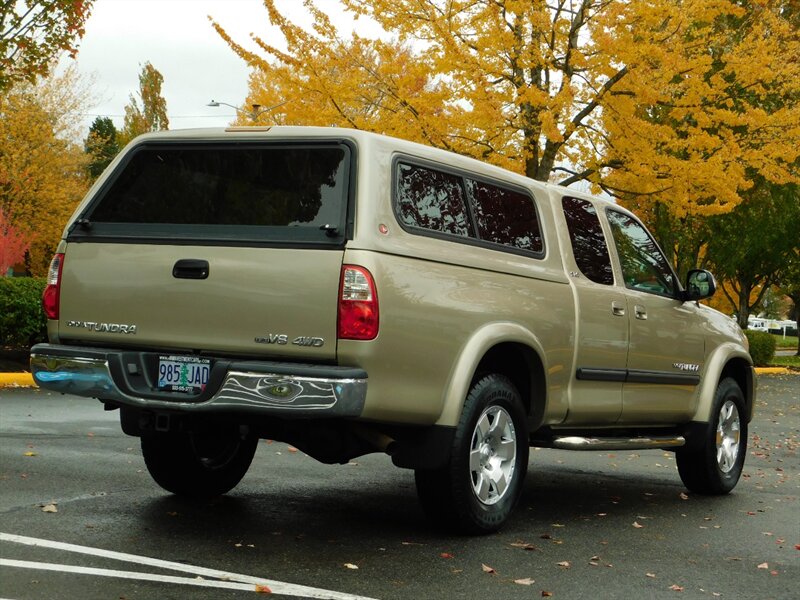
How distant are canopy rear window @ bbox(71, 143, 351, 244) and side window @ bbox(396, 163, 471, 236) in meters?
0.37

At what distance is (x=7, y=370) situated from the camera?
15.2 meters

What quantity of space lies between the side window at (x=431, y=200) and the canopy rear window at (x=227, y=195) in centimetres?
37

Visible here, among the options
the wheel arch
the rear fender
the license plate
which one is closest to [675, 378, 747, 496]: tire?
the wheel arch

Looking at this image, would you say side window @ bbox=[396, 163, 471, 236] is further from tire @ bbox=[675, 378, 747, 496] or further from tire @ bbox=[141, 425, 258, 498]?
tire @ bbox=[675, 378, 747, 496]

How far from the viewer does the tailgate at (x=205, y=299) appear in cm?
542

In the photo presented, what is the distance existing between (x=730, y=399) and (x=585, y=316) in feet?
7.38

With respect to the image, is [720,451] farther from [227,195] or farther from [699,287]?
[227,195]

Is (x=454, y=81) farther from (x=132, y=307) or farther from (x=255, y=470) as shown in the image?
(x=132, y=307)

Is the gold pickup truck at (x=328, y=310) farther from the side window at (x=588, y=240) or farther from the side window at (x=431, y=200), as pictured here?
the side window at (x=588, y=240)

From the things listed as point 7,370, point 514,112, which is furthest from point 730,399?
point 7,370

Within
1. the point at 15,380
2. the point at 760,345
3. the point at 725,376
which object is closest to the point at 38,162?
the point at 760,345

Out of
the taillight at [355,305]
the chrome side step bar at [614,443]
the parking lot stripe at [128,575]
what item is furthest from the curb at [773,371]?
the parking lot stripe at [128,575]

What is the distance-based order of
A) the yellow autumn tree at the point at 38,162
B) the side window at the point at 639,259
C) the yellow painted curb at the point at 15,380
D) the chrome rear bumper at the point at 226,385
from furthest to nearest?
1. the yellow autumn tree at the point at 38,162
2. the yellow painted curb at the point at 15,380
3. the side window at the point at 639,259
4. the chrome rear bumper at the point at 226,385

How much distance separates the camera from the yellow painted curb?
559 inches
